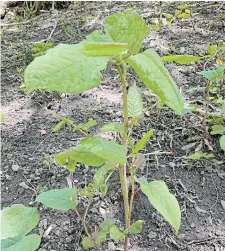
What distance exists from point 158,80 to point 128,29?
0.56 feet

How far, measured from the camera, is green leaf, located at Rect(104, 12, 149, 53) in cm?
67

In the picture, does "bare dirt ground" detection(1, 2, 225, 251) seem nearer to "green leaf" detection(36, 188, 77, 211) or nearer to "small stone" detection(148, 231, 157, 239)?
"small stone" detection(148, 231, 157, 239)

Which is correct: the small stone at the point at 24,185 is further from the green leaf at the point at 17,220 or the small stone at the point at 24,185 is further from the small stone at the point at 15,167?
the green leaf at the point at 17,220

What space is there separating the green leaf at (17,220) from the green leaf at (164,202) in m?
0.33

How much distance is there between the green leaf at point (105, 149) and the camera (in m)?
0.66

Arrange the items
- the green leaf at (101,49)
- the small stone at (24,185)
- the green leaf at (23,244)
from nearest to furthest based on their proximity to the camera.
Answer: the green leaf at (101,49)
the green leaf at (23,244)
the small stone at (24,185)

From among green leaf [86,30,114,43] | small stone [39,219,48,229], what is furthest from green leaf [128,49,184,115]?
small stone [39,219,48,229]

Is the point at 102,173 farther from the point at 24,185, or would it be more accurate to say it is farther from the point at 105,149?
the point at 24,185

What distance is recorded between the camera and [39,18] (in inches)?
121

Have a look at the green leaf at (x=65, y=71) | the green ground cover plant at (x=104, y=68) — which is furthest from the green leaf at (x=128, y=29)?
the green leaf at (x=65, y=71)

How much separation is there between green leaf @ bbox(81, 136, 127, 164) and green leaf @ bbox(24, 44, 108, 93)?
0.50ft

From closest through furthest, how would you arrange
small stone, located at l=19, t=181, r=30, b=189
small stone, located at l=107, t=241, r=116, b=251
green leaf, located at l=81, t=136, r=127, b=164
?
green leaf, located at l=81, t=136, r=127, b=164
small stone, located at l=107, t=241, r=116, b=251
small stone, located at l=19, t=181, r=30, b=189

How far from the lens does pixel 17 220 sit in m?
0.95

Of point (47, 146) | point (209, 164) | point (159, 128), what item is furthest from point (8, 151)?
point (209, 164)
